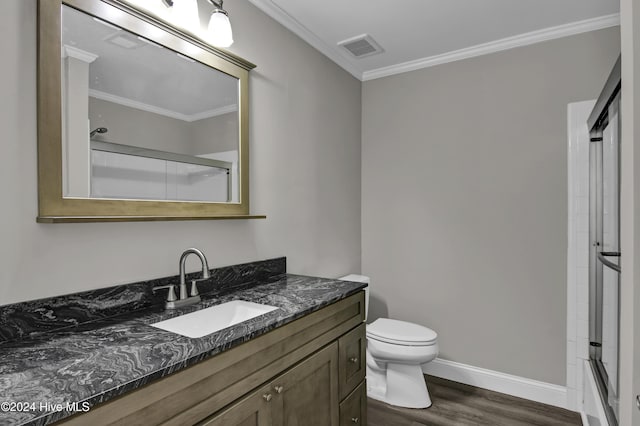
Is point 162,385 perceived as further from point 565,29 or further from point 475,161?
point 565,29

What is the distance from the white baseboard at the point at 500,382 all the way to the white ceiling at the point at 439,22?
2.34 m

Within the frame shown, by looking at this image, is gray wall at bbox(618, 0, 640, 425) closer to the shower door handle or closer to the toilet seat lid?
the shower door handle

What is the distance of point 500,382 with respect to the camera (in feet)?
8.21

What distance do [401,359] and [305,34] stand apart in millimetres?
2231

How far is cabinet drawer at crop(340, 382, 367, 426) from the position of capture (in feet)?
5.45

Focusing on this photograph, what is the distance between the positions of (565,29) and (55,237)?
9.98ft

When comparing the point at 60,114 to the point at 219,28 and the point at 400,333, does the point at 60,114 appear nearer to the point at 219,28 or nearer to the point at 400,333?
the point at 219,28

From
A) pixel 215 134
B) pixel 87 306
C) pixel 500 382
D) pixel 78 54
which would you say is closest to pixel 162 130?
pixel 215 134

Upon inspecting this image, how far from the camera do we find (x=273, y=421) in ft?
3.97

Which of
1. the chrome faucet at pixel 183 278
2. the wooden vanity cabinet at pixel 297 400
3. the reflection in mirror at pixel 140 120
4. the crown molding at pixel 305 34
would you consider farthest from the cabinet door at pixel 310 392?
the crown molding at pixel 305 34

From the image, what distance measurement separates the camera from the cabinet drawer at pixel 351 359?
1651 mm

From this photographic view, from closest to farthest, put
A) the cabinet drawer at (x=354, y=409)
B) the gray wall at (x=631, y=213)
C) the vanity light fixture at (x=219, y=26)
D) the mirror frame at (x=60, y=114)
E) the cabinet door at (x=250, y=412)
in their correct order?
the gray wall at (x=631, y=213) < the cabinet door at (x=250, y=412) < the mirror frame at (x=60, y=114) < the vanity light fixture at (x=219, y=26) < the cabinet drawer at (x=354, y=409)

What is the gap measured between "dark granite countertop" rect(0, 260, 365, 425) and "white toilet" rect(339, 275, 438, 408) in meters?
1.06

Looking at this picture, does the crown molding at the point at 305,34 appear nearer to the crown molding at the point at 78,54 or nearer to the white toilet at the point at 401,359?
the crown molding at the point at 78,54
